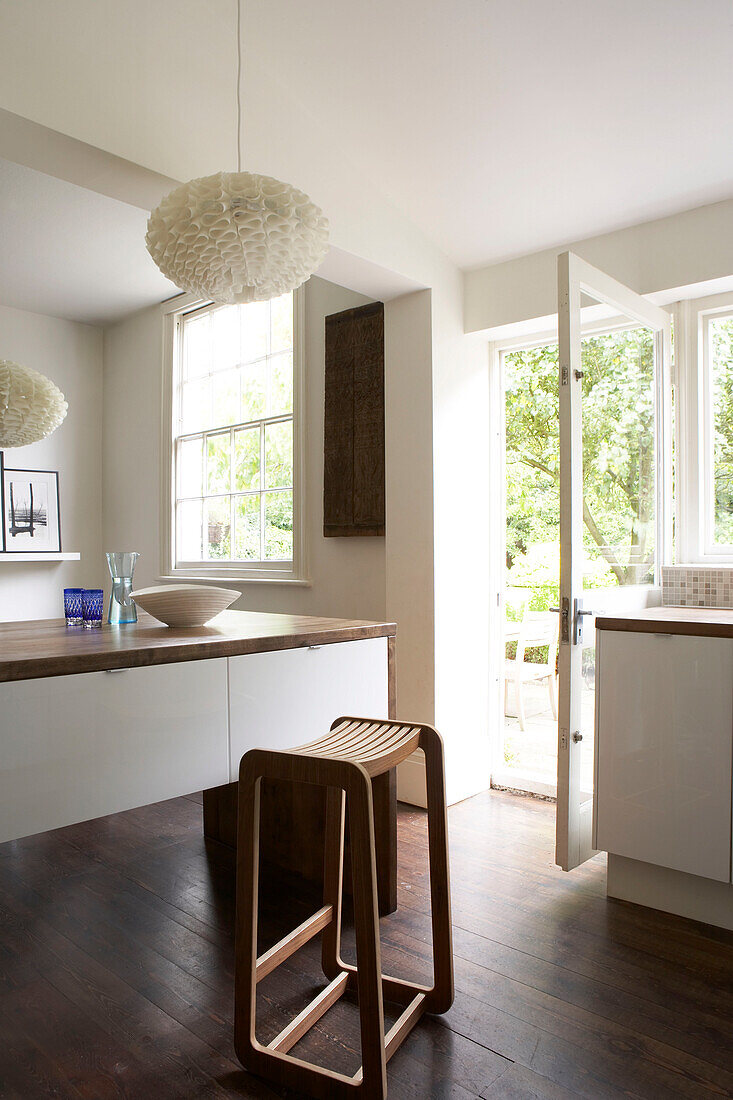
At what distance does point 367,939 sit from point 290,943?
411 mm

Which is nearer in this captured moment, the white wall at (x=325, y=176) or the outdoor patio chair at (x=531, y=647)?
the white wall at (x=325, y=176)

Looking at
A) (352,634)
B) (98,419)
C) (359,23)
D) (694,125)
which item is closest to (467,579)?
(352,634)

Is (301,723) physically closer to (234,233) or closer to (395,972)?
(395,972)

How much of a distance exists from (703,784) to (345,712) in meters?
1.11

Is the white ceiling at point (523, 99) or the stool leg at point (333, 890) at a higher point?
the white ceiling at point (523, 99)

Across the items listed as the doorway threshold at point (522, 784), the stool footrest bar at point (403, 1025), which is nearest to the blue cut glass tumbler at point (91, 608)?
the stool footrest bar at point (403, 1025)

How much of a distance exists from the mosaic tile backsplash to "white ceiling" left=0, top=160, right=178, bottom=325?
9.46ft

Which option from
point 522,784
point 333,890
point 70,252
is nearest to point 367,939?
point 333,890

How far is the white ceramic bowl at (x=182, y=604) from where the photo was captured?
215 cm

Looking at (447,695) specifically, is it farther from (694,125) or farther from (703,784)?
(694,125)

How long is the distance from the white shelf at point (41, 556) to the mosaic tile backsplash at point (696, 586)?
385 centimetres

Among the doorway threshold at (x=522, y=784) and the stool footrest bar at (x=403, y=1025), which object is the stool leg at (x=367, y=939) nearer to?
the stool footrest bar at (x=403, y=1025)

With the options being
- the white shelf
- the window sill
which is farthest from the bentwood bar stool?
the white shelf

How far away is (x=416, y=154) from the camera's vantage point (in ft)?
9.43
